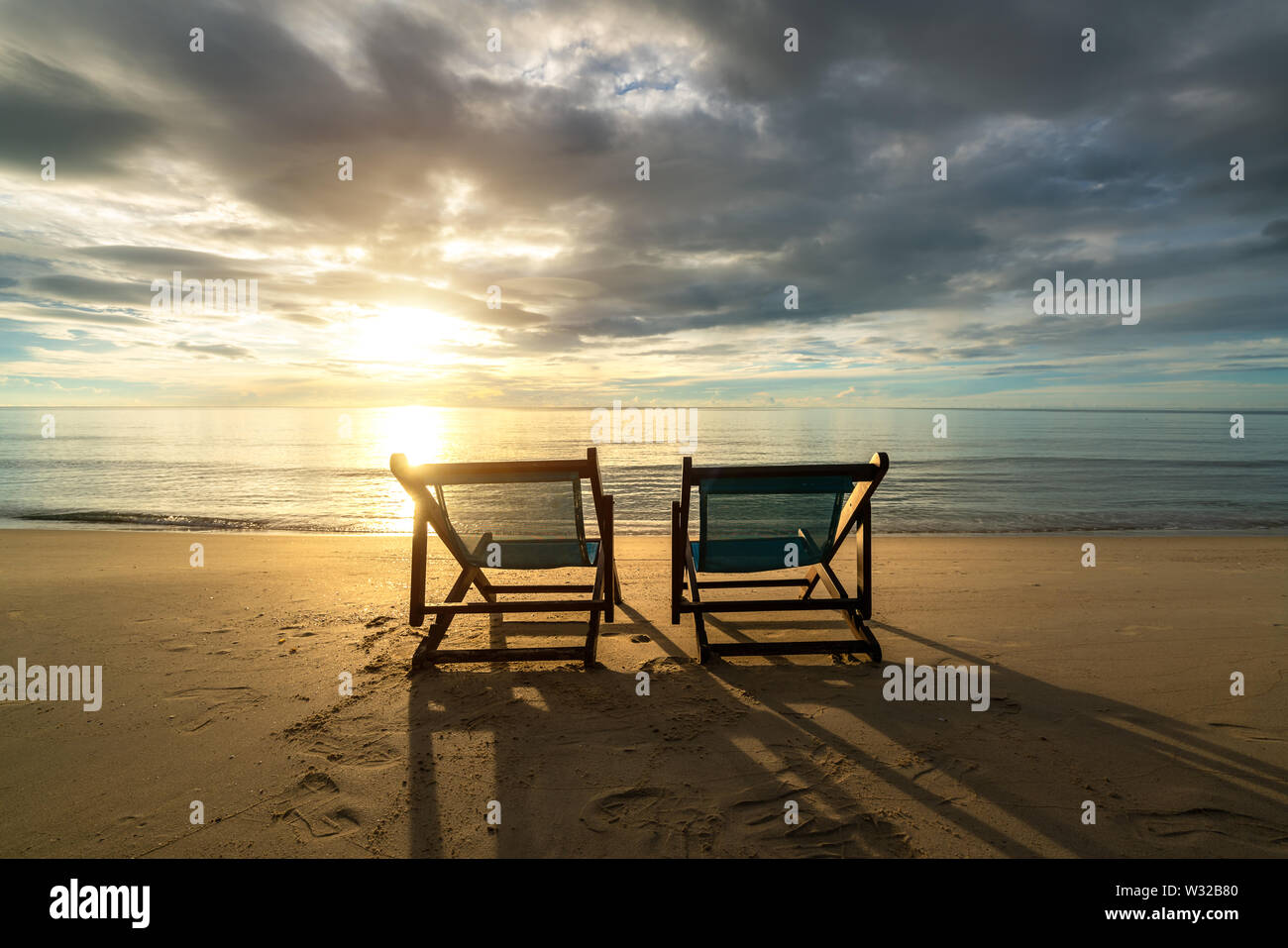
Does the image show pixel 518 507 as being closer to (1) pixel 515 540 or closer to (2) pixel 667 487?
(1) pixel 515 540

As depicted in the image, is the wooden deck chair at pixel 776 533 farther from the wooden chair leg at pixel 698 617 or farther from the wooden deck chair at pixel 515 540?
the wooden deck chair at pixel 515 540

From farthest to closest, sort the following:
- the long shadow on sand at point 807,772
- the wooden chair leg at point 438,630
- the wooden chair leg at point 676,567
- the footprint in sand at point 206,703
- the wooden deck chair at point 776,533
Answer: the wooden chair leg at point 676,567
the wooden deck chair at point 776,533
the wooden chair leg at point 438,630
the footprint in sand at point 206,703
the long shadow on sand at point 807,772

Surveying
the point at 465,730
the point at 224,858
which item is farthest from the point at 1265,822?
the point at 224,858

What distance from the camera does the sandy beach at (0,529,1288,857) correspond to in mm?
2908

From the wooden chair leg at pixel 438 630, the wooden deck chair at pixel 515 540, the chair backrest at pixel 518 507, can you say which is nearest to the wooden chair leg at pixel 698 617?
the wooden deck chair at pixel 515 540

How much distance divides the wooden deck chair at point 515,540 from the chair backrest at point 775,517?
893 mm

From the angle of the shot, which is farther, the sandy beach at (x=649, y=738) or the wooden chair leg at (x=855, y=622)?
the wooden chair leg at (x=855, y=622)

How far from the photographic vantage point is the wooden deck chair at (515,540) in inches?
193

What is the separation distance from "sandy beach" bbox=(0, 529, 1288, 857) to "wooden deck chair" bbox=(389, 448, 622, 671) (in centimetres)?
29

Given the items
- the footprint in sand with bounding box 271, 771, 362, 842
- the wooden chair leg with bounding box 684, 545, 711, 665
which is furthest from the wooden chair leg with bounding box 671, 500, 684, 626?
the footprint in sand with bounding box 271, 771, 362, 842
